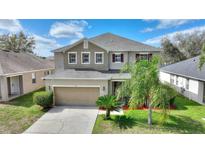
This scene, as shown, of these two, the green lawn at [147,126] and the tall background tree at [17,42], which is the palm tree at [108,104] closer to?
the green lawn at [147,126]

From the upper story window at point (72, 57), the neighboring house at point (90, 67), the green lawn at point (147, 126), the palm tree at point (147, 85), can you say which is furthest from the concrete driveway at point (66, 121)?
the upper story window at point (72, 57)

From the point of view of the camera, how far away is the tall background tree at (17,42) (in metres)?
42.2

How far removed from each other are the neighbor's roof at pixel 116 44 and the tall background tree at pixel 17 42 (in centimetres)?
3182

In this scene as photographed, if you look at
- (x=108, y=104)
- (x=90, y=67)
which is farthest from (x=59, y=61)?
(x=108, y=104)

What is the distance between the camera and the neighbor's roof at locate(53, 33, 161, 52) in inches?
707

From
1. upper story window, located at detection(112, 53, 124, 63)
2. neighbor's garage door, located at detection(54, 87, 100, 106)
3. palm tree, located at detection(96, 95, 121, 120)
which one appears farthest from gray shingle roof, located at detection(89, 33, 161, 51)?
palm tree, located at detection(96, 95, 121, 120)

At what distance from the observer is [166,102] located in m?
8.91

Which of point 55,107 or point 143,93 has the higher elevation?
point 143,93

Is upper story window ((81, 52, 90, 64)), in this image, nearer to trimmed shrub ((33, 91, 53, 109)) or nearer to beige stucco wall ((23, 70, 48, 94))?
trimmed shrub ((33, 91, 53, 109))

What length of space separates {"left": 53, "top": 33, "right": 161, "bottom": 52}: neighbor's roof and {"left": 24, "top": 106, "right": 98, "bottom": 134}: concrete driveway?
25.4ft
